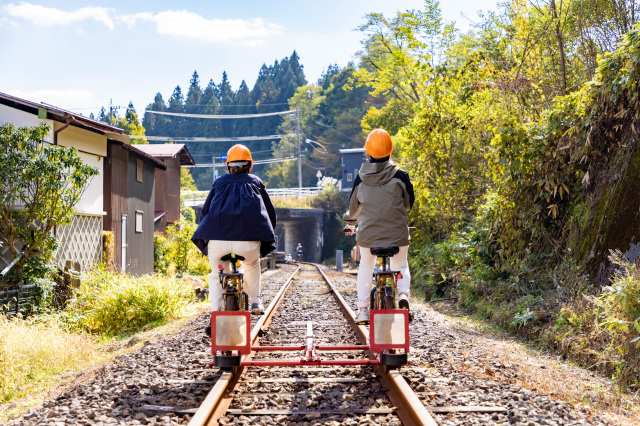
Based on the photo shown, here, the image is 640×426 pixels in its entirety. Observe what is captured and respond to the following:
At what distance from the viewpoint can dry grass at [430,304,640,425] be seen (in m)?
4.41

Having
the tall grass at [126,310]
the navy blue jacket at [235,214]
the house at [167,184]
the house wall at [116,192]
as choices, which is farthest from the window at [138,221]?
the navy blue jacket at [235,214]

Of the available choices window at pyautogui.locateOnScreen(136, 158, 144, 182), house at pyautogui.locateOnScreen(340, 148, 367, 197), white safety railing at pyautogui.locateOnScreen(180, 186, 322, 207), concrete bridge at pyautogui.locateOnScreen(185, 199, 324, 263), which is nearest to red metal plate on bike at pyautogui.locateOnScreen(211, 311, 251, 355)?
window at pyautogui.locateOnScreen(136, 158, 144, 182)

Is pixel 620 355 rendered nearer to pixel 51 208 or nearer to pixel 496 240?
pixel 496 240

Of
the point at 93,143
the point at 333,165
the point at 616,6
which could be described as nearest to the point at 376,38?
the point at 93,143

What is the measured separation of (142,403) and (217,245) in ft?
4.63

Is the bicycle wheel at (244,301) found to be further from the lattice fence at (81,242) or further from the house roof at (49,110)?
the lattice fence at (81,242)

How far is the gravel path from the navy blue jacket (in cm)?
121

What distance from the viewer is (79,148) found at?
52.2 feet

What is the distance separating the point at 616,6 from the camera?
11.3 m

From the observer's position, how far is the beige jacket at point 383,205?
4.87 meters

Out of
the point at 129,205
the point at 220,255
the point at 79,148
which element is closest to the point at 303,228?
the point at 129,205

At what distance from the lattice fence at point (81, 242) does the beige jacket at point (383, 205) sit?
440 inches

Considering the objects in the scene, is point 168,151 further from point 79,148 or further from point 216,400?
point 216,400

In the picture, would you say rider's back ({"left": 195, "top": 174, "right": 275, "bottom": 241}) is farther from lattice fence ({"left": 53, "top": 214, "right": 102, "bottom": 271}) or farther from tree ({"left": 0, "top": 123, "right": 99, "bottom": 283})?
lattice fence ({"left": 53, "top": 214, "right": 102, "bottom": 271})
